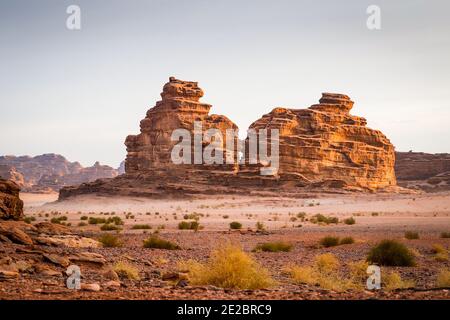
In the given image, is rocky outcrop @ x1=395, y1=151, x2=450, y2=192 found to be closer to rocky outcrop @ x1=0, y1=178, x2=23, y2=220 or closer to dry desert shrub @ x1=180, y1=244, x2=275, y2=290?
rocky outcrop @ x1=0, y1=178, x2=23, y2=220

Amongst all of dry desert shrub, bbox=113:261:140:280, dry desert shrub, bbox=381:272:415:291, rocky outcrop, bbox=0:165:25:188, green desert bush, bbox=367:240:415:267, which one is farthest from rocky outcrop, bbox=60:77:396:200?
rocky outcrop, bbox=0:165:25:188

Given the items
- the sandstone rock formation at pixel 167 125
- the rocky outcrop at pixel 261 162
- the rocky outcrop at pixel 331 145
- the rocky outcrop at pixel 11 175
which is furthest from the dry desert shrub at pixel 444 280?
the rocky outcrop at pixel 11 175

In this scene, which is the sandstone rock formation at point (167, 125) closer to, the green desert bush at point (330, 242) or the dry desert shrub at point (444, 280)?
the green desert bush at point (330, 242)

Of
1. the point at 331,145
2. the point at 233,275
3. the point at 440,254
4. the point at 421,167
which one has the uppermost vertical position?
the point at 331,145

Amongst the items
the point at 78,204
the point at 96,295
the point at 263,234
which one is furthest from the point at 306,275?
the point at 78,204

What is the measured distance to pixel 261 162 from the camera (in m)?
79.7

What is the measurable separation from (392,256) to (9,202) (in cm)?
1136

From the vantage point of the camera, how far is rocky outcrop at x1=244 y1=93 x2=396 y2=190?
3209 inches

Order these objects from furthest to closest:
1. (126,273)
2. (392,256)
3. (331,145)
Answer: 1. (331,145)
2. (392,256)
3. (126,273)

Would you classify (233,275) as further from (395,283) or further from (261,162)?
(261,162)

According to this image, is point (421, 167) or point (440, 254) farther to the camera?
point (421, 167)

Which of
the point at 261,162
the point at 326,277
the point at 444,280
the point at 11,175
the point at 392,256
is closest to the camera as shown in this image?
the point at 444,280

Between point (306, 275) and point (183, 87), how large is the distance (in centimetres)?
7874

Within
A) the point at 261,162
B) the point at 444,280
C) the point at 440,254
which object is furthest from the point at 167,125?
the point at 444,280
